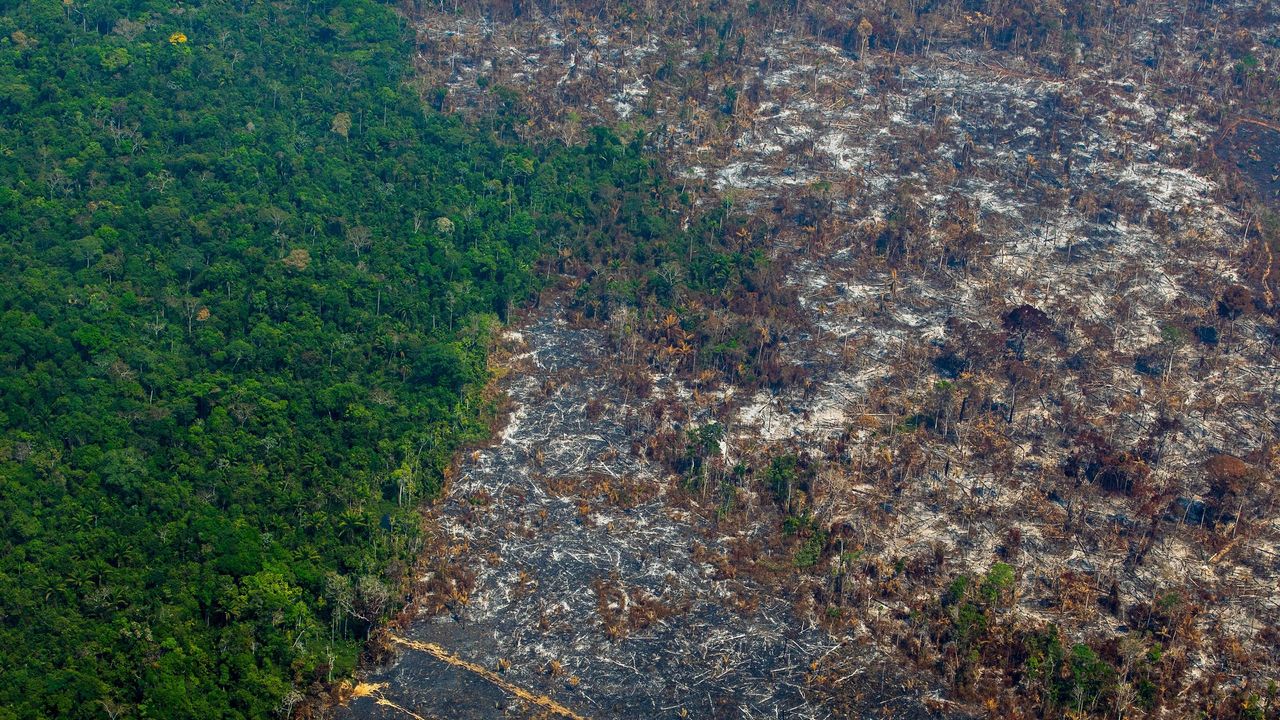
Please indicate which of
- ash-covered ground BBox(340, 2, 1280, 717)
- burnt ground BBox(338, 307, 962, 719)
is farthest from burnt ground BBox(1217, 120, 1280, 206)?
burnt ground BBox(338, 307, 962, 719)

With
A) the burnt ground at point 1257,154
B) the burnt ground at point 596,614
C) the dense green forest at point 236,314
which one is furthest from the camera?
the burnt ground at point 1257,154

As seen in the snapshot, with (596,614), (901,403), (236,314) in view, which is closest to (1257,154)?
(901,403)

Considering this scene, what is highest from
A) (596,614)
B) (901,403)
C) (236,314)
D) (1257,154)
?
(1257,154)

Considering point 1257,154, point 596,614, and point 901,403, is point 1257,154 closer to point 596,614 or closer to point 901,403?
point 901,403

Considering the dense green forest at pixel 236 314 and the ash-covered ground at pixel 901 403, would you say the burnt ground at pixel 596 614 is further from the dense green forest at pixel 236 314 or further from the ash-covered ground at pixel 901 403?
the dense green forest at pixel 236 314

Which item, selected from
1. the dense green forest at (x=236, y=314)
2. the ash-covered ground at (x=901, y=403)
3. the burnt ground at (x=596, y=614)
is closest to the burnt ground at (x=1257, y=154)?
the ash-covered ground at (x=901, y=403)

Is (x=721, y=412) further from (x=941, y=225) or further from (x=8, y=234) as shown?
(x=8, y=234)

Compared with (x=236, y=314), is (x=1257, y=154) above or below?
above

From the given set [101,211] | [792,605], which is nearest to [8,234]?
[101,211]
